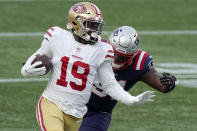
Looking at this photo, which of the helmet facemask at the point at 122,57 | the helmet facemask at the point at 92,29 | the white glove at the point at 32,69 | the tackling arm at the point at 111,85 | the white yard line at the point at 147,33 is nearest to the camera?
the white glove at the point at 32,69

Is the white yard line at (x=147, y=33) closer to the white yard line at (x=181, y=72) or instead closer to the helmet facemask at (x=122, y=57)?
the white yard line at (x=181, y=72)

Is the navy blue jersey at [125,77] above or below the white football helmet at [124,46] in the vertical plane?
below

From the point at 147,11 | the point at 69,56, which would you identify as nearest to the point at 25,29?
the point at 147,11

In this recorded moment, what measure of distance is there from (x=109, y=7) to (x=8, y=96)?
7.01m

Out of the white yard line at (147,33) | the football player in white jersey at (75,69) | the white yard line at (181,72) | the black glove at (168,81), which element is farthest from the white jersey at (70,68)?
the white yard line at (147,33)

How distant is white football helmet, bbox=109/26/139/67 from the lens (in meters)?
6.60

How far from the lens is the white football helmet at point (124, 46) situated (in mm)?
6602

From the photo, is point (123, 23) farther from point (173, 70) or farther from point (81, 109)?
point (81, 109)

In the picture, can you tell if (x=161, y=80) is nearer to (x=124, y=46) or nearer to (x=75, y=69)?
(x=124, y=46)

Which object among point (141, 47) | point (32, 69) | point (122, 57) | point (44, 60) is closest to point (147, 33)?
point (141, 47)

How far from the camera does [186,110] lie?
355 inches

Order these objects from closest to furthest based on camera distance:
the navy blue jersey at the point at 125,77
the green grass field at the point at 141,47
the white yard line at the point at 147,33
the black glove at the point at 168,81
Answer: the black glove at the point at 168,81 → the navy blue jersey at the point at 125,77 → the green grass field at the point at 141,47 → the white yard line at the point at 147,33

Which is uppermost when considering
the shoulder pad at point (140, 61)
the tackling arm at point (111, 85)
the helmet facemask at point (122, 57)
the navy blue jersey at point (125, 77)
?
the tackling arm at point (111, 85)

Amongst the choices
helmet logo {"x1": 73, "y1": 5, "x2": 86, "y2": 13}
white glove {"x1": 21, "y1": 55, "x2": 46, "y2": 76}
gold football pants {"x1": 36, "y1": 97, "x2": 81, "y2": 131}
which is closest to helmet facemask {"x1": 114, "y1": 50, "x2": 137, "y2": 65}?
helmet logo {"x1": 73, "y1": 5, "x2": 86, "y2": 13}
